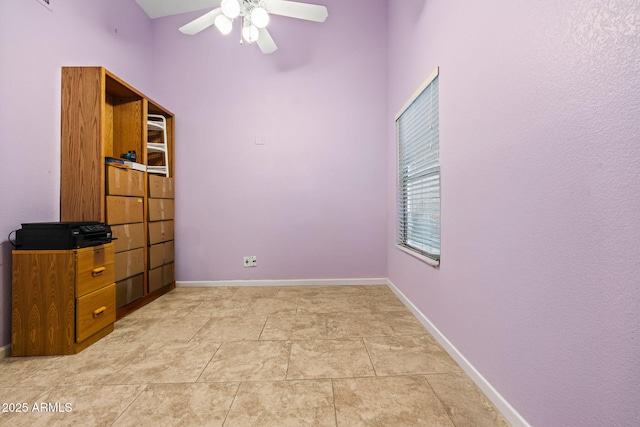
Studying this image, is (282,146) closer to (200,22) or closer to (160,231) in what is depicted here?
(200,22)

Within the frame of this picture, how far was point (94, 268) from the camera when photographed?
188 centimetres

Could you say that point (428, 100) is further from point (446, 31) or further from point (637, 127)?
point (637, 127)

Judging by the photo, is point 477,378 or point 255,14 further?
point 255,14

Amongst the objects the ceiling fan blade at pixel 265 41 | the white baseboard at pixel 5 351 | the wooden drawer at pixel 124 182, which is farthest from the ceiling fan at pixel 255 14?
the white baseboard at pixel 5 351

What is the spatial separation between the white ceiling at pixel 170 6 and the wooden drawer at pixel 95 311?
3.20 meters

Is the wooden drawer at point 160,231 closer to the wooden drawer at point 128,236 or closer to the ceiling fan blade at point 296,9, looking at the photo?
the wooden drawer at point 128,236

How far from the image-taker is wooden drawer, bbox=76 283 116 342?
Answer: 5.72 ft

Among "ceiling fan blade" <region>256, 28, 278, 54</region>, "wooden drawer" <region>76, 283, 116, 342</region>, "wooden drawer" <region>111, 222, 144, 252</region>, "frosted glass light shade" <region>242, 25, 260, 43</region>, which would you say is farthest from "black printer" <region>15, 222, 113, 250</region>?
"ceiling fan blade" <region>256, 28, 278, 54</region>

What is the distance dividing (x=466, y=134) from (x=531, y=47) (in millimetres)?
520

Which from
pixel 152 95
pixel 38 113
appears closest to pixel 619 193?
pixel 38 113

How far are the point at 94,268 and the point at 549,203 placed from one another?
8.75 ft

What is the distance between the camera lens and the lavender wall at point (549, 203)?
0.74 metres

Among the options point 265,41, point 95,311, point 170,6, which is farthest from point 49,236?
point 170,6

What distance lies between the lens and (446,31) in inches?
67.8
